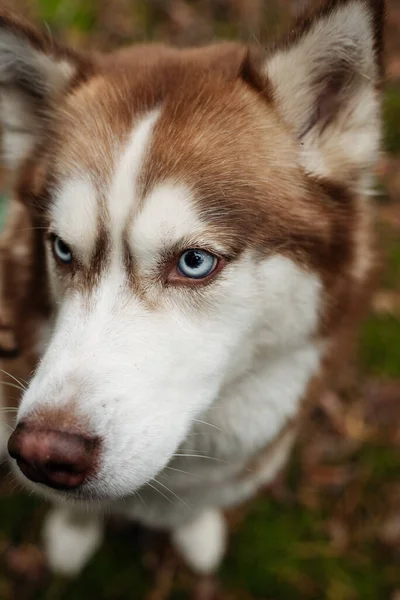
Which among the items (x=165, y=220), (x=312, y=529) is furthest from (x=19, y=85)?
(x=312, y=529)

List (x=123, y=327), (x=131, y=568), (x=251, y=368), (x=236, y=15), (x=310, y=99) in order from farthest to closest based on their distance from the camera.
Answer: (x=236, y=15), (x=131, y=568), (x=251, y=368), (x=310, y=99), (x=123, y=327)

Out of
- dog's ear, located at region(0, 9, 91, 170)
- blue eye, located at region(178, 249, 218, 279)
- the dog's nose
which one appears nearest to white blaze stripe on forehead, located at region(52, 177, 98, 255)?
blue eye, located at region(178, 249, 218, 279)

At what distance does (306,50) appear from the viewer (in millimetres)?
1801

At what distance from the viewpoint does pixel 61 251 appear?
1.84m

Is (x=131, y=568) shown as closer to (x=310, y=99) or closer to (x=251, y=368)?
(x=251, y=368)

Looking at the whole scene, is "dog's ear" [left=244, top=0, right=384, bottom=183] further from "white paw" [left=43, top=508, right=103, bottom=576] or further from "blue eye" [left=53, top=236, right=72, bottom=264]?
"white paw" [left=43, top=508, right=103, bottom=576]

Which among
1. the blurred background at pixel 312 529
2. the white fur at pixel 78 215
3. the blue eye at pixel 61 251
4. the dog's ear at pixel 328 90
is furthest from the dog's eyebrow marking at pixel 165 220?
the blurred background at pixel 312 529

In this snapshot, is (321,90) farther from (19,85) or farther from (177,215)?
(19,85)

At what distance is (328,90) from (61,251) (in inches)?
36.8

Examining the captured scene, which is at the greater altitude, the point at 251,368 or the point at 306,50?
the point at 306,50

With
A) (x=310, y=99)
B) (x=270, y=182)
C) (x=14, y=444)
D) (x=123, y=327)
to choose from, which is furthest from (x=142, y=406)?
(x=310, y=99)

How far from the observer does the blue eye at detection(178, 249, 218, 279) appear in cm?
173

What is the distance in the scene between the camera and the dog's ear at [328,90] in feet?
5.71

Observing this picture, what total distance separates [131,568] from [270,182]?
2.13m
